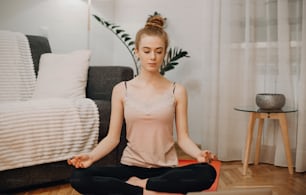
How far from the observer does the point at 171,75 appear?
2809mm

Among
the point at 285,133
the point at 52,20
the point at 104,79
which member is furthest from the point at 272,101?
the point at 52,20

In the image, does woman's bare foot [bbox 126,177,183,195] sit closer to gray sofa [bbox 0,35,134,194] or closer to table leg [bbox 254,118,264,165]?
gray sofa [bbox 0,35,134,194]

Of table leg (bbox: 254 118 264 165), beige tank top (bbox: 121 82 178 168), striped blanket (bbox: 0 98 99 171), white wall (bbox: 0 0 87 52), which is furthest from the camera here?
white wall (bbox: 0 0 87 52)

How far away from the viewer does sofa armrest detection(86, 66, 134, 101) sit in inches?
74.8

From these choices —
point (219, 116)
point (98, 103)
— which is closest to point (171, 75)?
→ point (219, 116)

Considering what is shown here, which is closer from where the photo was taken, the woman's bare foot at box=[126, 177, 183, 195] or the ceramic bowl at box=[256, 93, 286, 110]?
the woman's bare foot at box=[126, 177, 183, 195]

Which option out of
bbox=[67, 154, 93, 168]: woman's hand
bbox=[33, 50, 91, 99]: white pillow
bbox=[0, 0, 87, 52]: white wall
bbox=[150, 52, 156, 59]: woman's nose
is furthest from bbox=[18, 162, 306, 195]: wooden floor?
bbox=[0, 0, 87, 52]: white wall

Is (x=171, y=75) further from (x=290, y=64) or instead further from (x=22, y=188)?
(x=22, y=188)

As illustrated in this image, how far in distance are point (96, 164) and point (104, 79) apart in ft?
1.51

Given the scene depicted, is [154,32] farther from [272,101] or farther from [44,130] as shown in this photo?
[272,101]

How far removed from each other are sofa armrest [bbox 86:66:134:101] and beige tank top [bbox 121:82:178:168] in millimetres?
747

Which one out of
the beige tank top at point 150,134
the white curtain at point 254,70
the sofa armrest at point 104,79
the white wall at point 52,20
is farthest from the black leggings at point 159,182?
the white wall at point 52,20

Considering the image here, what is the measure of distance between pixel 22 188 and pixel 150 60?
1.02 meters

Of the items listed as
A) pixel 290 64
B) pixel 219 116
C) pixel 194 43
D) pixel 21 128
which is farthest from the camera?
pixel 194 43
